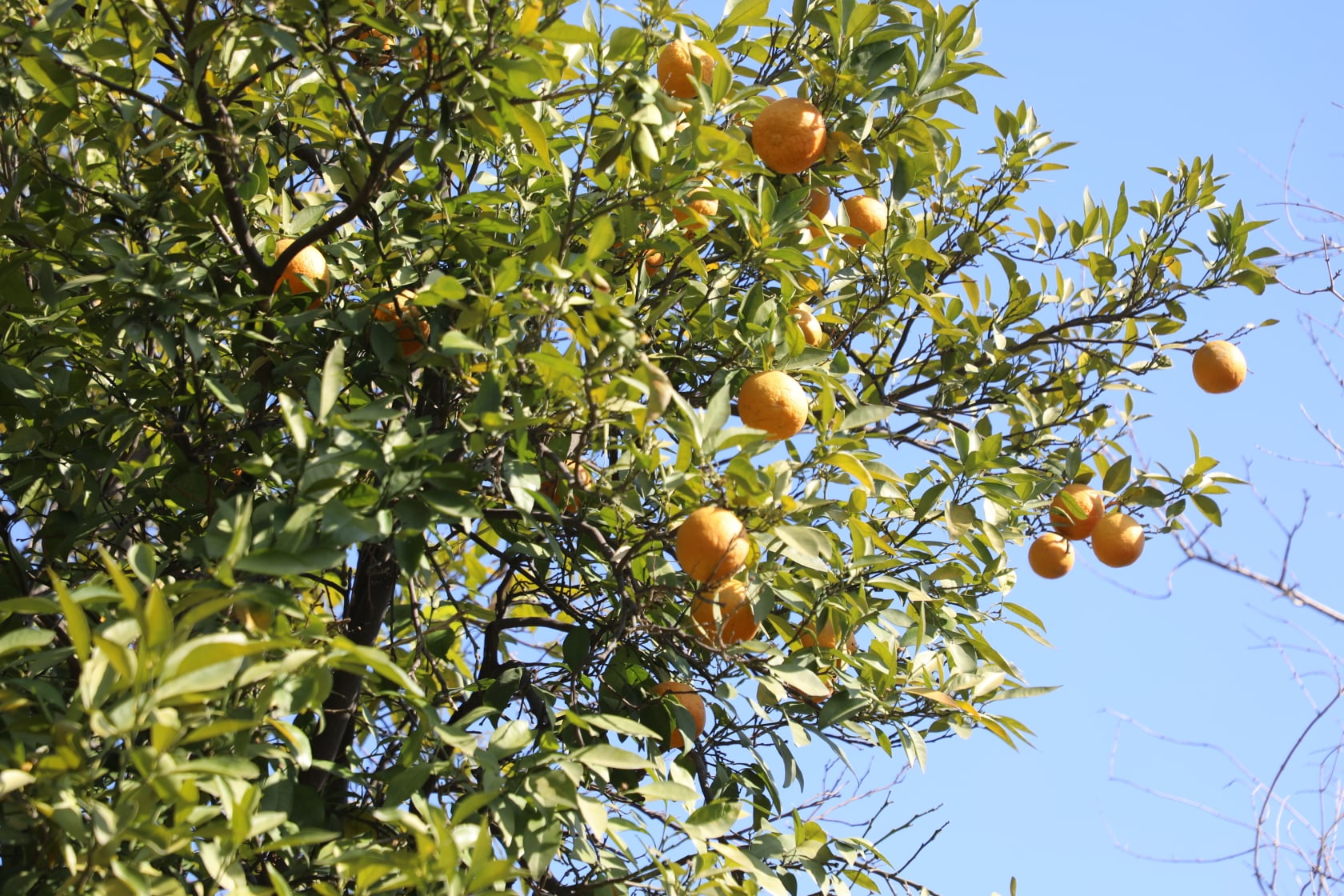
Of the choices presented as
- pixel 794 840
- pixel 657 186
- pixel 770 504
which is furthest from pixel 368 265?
pixel 794 840

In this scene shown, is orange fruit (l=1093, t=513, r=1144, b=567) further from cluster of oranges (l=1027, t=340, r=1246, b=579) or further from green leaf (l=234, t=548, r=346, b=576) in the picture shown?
green leaf (l=234, t=548, r=346, b=576)

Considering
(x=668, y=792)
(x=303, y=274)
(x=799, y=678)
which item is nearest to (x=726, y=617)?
(x=799, y=678)

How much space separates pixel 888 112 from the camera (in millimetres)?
2412

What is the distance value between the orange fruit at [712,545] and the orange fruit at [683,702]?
0.46 meters

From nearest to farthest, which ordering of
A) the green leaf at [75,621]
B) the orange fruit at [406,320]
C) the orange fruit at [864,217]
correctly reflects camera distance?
the green leaf at [75,621]
the orange fruit at [406,320]
the orange fruit at [864,217]

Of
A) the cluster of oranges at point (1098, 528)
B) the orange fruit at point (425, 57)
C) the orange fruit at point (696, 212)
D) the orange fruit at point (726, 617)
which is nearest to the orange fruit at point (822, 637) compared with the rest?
the orange fruit at point (726, 617)

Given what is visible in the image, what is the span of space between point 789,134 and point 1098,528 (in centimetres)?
119

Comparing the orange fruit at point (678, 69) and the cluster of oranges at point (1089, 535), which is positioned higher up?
the orange fruit at point (678, 69)

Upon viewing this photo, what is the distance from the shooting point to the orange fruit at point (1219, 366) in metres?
2.87

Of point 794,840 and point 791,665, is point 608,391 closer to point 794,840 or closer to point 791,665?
point 791,665

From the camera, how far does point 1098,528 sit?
2.72m

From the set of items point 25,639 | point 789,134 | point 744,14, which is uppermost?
point 744,14

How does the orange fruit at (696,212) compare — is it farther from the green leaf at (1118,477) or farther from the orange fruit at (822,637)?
the green leaf at (1118,477)

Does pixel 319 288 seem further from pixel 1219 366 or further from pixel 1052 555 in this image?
pixel 1219 366
